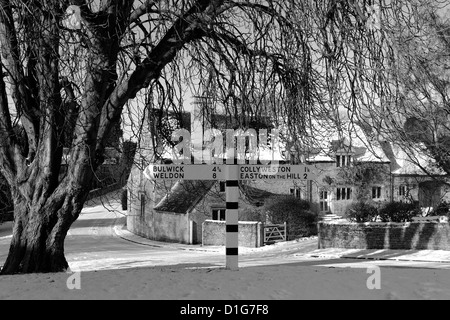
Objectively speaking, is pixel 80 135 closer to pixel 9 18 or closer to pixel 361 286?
pixel 9 18

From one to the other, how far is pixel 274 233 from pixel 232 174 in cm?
2885

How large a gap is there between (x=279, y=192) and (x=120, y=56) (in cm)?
3333

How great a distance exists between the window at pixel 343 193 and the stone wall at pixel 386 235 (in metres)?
15.6

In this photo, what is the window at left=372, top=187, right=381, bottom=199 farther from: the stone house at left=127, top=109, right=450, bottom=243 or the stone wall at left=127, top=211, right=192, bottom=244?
the stone wall at left=127, top=211, right=192, bottom=244

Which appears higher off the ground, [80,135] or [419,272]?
[80,135]

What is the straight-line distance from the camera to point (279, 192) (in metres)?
42.4

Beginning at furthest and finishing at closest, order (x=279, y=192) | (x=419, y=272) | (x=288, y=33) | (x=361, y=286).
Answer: (x=279, y=192) → (x=288, y=33) → (x=419, y=272) → (x=361, y=286)

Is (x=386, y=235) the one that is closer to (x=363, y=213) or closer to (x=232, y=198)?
(x=363, y=213)

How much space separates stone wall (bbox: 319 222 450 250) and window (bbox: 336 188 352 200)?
51.2 feet

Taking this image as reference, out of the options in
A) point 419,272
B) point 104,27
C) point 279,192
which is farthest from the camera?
point 279,192

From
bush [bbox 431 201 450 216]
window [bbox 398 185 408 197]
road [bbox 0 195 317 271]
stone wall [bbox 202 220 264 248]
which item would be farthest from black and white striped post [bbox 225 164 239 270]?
window [bbox 398 185 408 197]

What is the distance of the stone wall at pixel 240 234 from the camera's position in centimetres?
3494

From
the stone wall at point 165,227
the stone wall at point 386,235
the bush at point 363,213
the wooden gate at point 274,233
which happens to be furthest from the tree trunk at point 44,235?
the stone wall at point 165,227
